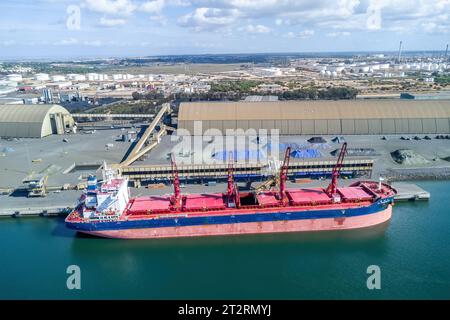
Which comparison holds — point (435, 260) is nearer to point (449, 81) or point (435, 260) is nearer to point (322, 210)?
point (322, 210)

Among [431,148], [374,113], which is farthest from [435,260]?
[374,113]

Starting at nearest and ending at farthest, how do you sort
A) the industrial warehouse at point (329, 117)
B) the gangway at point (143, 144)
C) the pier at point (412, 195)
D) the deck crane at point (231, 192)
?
the deck crane at point (231, 192)
the pier at point (412, 195)
the gangway at point (143, 144)
the industrial warehouse at point (329, 117)

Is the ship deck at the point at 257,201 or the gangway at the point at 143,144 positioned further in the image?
the gangway at the point at 143,144

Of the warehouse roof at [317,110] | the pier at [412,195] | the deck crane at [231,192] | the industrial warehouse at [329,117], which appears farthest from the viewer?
the warehouse roof at [317,110]

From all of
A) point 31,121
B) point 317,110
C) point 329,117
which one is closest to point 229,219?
point 329,117

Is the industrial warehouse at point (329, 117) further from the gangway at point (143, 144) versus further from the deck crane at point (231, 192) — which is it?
the deck crane at point (231, 192)

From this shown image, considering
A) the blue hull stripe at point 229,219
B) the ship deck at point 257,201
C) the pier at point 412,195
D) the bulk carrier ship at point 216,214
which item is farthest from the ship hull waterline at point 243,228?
the pier at point 412,195

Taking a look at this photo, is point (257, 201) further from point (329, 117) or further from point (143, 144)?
point (329, 117)
